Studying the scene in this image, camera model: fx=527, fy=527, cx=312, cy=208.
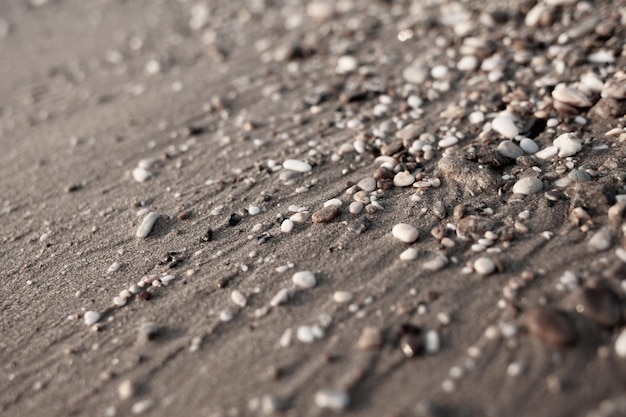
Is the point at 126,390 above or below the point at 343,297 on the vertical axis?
above

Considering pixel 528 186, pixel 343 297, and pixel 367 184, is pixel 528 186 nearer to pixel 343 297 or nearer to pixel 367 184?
pixel 367 184

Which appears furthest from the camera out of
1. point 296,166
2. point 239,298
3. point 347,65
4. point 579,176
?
point 347,65

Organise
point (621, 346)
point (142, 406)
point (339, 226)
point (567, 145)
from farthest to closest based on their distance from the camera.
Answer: point (567, 145), point (339, 226), point (142, 406), point (621, 346)

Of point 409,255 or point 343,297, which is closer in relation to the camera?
point 343,297

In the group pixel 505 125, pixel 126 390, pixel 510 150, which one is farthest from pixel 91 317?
pixel 505 125

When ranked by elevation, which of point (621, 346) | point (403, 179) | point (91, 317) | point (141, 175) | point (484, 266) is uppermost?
point (141, 175)
